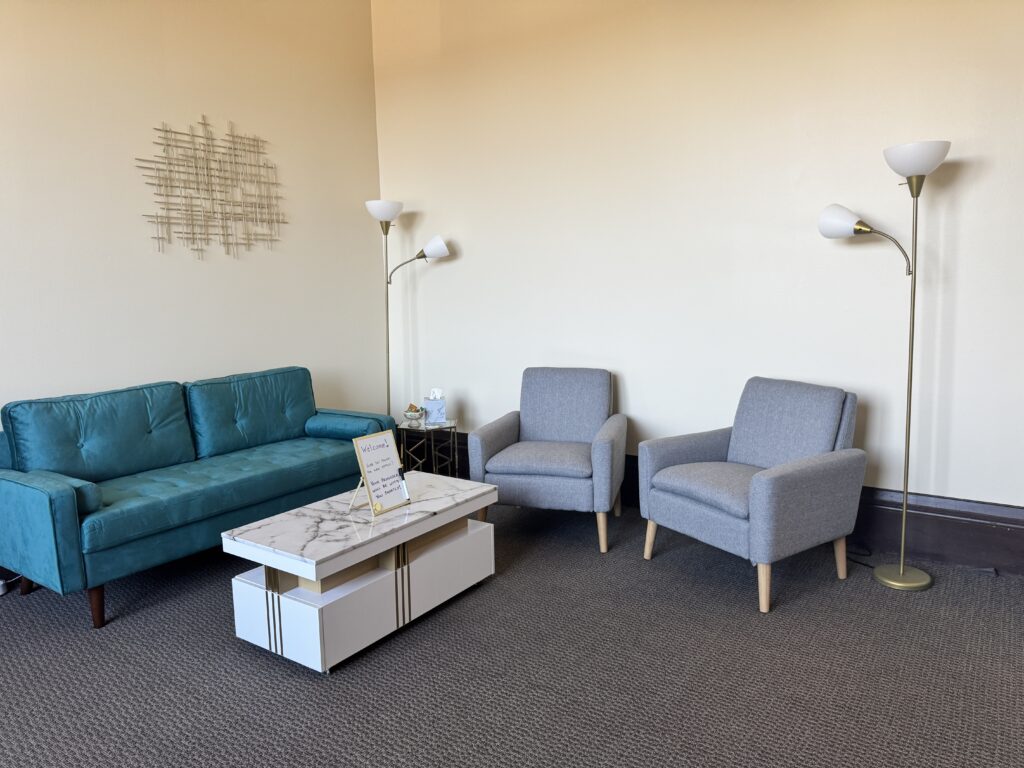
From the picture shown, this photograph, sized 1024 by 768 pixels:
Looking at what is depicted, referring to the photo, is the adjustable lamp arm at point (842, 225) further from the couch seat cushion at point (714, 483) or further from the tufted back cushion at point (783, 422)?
the couch seat cushion at point (714, 483)

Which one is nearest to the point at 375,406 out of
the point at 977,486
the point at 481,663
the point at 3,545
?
the point at 3,545

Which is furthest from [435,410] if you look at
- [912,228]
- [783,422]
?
[912,228]

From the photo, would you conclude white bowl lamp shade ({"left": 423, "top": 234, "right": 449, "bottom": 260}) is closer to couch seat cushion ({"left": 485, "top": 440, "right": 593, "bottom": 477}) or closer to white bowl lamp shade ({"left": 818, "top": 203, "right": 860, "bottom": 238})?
couch seat cushion ({"left": 485, "top": 440, "right": 593, "bottom": 477})

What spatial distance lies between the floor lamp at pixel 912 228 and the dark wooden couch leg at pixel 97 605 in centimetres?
324

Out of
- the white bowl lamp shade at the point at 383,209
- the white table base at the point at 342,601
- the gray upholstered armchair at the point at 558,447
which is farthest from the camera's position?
the white bowl lamp shade at the point at 383,209

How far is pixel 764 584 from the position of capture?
9.35ft

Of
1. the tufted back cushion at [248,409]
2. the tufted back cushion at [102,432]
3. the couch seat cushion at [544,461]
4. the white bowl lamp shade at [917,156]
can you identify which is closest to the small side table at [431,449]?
the tufted back cushion at [248,409]

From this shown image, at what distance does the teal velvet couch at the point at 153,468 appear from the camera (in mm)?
2703

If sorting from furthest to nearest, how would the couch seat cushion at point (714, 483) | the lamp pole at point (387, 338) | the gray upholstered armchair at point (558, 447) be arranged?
1. the lamp pole at point (387, 338)
2. the gray upholstered armchair at point (558, 447)
3. the couch seat cushion at point (714, 483)

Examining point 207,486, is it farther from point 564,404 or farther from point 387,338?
point 387,338

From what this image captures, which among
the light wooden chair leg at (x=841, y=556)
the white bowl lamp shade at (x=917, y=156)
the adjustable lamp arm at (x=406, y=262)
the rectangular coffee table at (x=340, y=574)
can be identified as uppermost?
the white bowl lamp shade at (x=917, y=156)

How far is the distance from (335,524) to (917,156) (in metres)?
2.70

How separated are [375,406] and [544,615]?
2666mm

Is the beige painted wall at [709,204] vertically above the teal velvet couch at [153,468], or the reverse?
the beige painted wall at [709,204]
